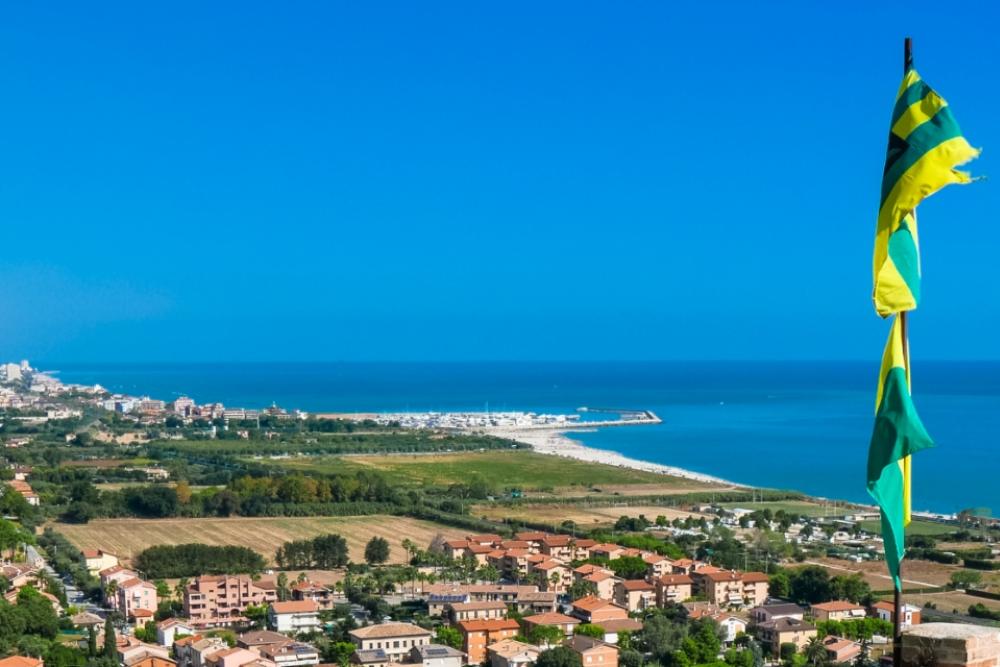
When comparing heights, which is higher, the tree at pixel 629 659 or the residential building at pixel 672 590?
the residential building at pixel 672 590

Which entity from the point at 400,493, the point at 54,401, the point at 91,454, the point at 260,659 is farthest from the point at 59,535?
the point at 54,401

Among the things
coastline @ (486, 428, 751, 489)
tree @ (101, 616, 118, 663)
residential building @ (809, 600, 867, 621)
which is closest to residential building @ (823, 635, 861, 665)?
residential building @ (809, 600, 867, 621)

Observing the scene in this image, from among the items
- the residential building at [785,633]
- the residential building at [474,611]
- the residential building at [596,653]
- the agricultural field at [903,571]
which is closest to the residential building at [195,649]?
the residential building at [474,611]

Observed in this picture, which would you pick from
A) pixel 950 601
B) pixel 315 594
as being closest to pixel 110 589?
pixel 315 594

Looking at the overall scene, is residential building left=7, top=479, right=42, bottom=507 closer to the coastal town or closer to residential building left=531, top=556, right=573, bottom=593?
the coastal town

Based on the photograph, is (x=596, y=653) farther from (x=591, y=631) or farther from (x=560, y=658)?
(x=591, y=631)

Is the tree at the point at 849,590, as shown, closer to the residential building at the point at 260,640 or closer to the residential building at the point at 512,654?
the residential building at the point at 512,654
